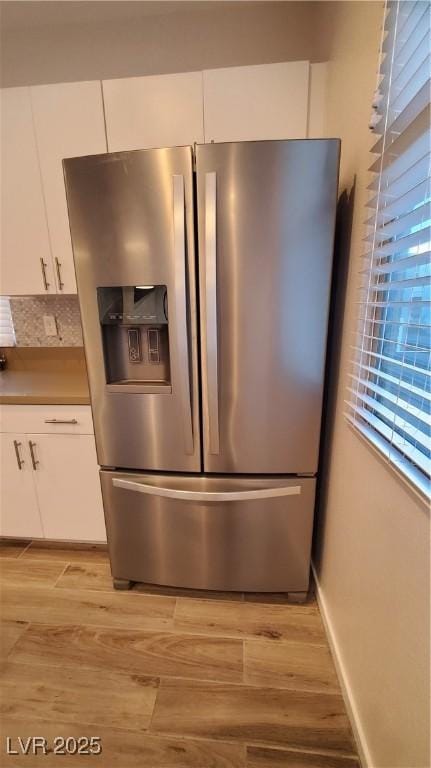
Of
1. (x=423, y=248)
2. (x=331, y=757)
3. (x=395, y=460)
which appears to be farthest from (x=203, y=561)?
(x=423, y=248)

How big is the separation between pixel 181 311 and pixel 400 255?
2.24 feet

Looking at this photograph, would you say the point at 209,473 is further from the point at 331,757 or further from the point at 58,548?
the point at 58,548

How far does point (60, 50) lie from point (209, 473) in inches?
88.3

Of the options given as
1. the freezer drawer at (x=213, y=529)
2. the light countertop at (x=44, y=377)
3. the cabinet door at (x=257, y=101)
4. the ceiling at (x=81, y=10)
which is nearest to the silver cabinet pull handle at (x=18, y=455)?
the light countertop at (x=44, y=377)

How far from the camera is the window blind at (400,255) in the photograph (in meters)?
0.68

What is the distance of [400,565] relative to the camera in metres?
0.75

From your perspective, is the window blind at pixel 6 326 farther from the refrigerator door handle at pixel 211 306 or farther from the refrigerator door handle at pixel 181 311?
the refrigerator door handle at pixel 211 306

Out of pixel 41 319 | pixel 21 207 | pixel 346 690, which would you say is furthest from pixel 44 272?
pixel 346 690

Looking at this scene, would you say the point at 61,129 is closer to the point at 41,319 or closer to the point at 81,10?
the point at 81,10

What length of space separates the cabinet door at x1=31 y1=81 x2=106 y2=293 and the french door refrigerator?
1.65ft

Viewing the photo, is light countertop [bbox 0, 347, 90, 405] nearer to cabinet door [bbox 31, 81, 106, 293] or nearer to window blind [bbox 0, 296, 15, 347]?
window blind [bbox 0, 296, 15, 347]

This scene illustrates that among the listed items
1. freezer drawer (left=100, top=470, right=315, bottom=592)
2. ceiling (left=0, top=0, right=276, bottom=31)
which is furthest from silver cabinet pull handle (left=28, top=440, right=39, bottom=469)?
ceiling (left=0, top=0, right=276, bottom=31)

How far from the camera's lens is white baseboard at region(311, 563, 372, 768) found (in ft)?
3.01

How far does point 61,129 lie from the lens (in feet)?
4.72
